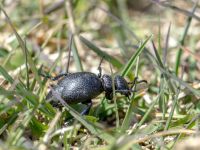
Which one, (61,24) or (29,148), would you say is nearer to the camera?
(29,148)

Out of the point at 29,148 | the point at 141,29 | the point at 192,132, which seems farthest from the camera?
the point at 141,29

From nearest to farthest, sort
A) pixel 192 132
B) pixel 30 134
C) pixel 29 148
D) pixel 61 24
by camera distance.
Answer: pixel 29 148 < pixel 192 132 < pixel 30 134 < pixel 61 24

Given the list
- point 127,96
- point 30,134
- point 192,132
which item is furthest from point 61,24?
point 192,132

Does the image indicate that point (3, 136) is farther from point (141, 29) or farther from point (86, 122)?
point (141, 29)

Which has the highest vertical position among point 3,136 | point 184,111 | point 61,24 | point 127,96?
point 61,24
